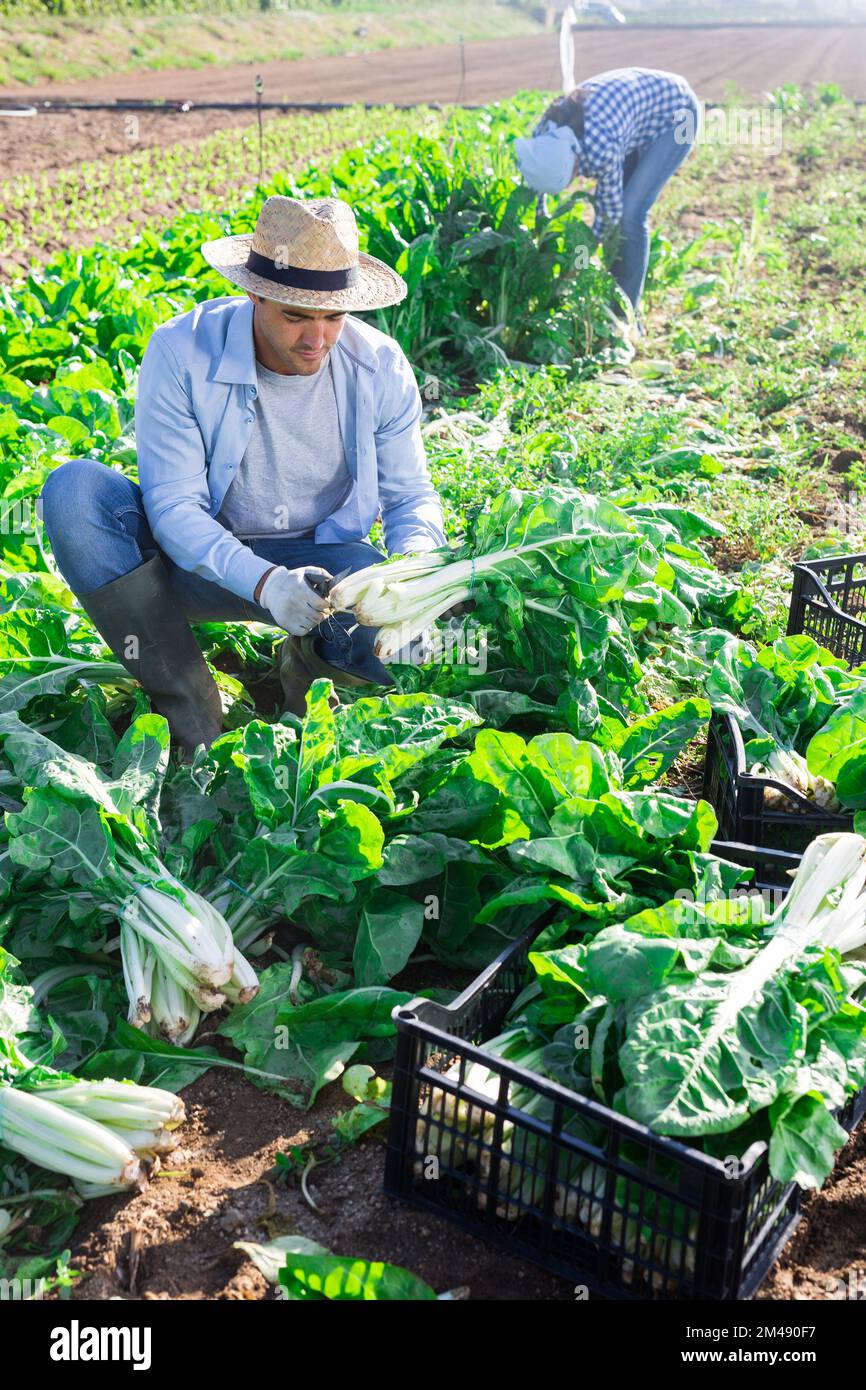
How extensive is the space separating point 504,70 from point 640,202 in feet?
91.9

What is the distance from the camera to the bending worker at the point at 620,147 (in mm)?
7562

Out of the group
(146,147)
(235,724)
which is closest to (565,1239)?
(235,724)

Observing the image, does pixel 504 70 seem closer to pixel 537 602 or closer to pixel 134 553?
pixel 134 553

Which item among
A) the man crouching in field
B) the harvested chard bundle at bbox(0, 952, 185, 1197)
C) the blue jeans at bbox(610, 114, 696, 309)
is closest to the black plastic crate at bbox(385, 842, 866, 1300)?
the harvested chard bundle at bbox(0, 952, 185, 1197)

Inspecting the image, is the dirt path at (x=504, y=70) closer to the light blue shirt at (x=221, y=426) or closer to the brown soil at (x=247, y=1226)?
the light blue shirt at (x=221, y=426)

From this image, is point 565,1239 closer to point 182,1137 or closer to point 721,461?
point 182,1137

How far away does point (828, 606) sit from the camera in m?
3.79

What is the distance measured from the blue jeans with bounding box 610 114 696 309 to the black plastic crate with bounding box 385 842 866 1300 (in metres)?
6.69

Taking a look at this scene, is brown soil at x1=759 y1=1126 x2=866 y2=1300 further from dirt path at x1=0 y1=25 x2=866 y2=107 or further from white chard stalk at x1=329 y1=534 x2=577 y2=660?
dirt path at x1=0 y1=25 x2=866 y2=107

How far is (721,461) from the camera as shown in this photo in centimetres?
602

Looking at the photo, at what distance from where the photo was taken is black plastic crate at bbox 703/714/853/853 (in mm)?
3023

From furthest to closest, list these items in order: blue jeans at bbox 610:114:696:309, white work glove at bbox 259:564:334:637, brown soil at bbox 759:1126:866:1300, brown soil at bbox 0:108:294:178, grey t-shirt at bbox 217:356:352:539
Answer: brown soil at bbox 0:108:294:178 < blue jeans at bbox 610:114:696:309 < grey t-shirt at bbox 217:356:352:539 < white work glove at bbox 259:564:334:637 < brown soil at bbox 759:1126:866:1300

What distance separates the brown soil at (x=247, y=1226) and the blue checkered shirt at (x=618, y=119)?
661cm

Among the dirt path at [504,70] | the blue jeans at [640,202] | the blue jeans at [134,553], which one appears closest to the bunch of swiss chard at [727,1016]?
the blue jeans at [134,553]
